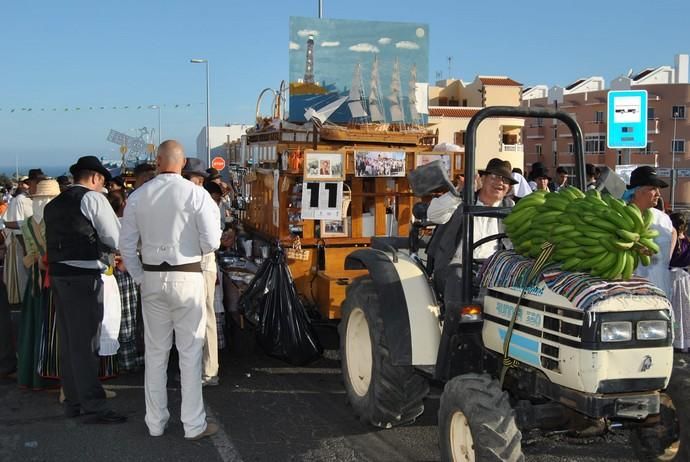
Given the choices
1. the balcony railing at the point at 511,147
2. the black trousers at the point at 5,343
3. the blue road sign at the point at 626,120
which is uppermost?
the balcony railing at the point at 511,147

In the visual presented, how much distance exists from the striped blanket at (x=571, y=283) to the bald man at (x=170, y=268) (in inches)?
77.8

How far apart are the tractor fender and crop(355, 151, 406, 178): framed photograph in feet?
7.59

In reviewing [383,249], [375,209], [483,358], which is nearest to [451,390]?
[483,358]

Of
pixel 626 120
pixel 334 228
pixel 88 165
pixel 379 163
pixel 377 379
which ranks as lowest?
pixel 377 379

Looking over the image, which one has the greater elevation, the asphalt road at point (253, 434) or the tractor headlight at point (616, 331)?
the tractor headlight at point (616, 331)

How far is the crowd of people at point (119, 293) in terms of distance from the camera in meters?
4.53

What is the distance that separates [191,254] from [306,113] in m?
3.45

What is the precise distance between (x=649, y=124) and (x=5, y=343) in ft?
221

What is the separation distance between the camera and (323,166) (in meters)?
6.52

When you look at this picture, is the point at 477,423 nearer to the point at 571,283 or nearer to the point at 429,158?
the point at 571,283

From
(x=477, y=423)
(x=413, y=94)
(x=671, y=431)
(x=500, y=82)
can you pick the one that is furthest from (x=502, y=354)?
(x=500, y=82)

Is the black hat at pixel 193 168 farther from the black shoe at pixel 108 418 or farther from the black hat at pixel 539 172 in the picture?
the black hat at pixel 539 172

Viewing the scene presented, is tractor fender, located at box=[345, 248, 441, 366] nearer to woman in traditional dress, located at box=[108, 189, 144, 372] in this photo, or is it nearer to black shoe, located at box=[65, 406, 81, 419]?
black shoe, located at box=[65, 406, 81, 419]

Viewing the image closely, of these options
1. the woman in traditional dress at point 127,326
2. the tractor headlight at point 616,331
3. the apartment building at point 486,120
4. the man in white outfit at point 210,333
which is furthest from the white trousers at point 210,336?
the apartment building at point 486,120
